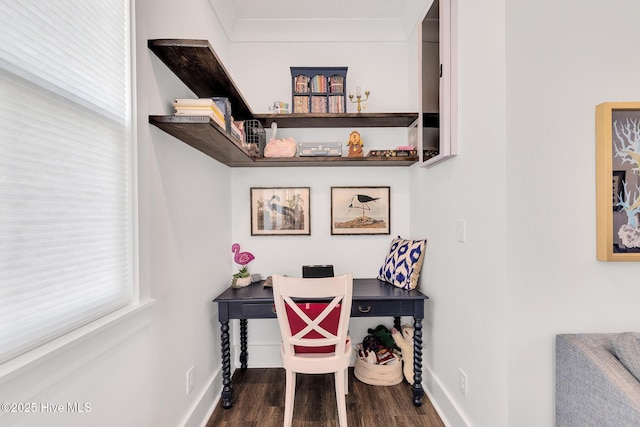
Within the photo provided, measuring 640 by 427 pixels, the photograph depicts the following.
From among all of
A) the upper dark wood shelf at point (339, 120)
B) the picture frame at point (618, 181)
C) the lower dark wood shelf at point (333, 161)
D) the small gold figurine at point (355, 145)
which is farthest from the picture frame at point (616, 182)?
the small gold figurine at point (355, 145)

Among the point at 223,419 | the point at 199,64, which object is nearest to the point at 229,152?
the point at 199,64

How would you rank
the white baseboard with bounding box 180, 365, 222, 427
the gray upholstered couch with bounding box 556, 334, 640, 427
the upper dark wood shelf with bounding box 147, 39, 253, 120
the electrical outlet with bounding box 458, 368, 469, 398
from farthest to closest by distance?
1. the white baseboard with bounding box 180, 365, 222, 427
2. the electrical outlet with bounding box 458, 368, 469, 398
3. the upper dark wood shelf with bounding box 147, 39, 253, 120
4. the gray upholstered couch with bounding box 556, 334, 640, 427

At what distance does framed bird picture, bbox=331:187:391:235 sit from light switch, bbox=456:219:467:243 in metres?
0.94

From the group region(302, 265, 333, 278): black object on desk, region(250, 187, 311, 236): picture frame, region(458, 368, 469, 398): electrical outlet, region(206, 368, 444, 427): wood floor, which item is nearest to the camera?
region(458, 368, 469, 398): electrical outlet

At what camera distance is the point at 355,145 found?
2.43 metres

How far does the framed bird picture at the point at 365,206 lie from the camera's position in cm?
262

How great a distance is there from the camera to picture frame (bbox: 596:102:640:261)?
124 centimetres

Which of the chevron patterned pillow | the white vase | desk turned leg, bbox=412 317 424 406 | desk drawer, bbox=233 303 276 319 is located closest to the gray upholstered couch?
desk turned leg, bbox=412 317 424 406

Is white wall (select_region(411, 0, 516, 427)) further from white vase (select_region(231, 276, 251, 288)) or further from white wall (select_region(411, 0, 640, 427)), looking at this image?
white vase (select_region(231, 276, 251, 288))

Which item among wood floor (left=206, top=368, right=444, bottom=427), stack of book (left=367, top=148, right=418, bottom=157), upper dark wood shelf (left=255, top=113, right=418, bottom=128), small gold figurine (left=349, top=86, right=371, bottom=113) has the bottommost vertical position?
wood floor (left=206, top=368, right=444, bottom=427)

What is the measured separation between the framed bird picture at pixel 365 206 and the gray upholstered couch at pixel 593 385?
1500mm

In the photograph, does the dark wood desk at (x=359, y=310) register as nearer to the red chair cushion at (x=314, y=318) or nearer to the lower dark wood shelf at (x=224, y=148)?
the red chair cushion at (x=314, y=318)

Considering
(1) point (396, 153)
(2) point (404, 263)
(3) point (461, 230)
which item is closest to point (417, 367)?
(2) point (404, 263)

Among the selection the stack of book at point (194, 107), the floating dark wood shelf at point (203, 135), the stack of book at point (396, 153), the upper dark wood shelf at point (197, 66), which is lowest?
the floating dark wood shelf at point (203, 135)
